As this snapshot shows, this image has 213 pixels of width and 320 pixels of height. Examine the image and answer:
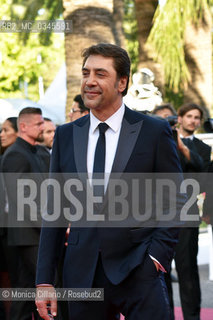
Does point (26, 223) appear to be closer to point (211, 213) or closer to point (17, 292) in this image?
point (17, 292)

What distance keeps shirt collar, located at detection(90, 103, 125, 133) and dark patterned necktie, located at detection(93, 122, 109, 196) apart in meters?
0.03

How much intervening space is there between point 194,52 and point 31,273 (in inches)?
409

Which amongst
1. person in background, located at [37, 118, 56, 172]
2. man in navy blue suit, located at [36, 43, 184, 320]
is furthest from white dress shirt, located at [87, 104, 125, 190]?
person in background, located at [37, 118, 56, 172]

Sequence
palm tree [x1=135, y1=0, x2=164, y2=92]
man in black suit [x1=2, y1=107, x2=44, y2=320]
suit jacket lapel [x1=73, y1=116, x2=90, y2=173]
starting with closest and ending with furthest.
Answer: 1. suit jacket lapel [x1=73, y1=116, x2=90, y2=173]
2. man in black suit [x1=2, y1=107, x2=44, y2=320]
3. palm tree [x1=135, y1=0, x2=164, y2=92]

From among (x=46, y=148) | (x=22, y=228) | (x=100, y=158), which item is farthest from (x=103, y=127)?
(x=46, y=148)

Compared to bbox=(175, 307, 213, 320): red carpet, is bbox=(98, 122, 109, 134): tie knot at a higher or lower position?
higher

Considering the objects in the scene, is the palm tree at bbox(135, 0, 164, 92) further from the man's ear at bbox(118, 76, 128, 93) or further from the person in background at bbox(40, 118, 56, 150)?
the man's ear at bbox(118, 76, 128, 93)

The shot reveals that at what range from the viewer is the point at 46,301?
3418 millimetres

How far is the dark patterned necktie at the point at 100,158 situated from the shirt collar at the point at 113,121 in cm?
3

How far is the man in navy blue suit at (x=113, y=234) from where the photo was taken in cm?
333

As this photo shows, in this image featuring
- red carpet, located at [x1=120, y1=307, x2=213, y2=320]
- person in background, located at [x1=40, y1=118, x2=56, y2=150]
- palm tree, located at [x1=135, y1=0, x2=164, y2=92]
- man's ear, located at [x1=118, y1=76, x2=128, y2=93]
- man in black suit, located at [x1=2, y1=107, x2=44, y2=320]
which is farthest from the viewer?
palm tree, located at [x1=135, y1=0, x2=164, y2=92]

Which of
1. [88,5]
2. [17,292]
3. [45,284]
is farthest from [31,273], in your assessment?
[88,5]

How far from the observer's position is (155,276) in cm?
334

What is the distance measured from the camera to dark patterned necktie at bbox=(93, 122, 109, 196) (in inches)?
133
